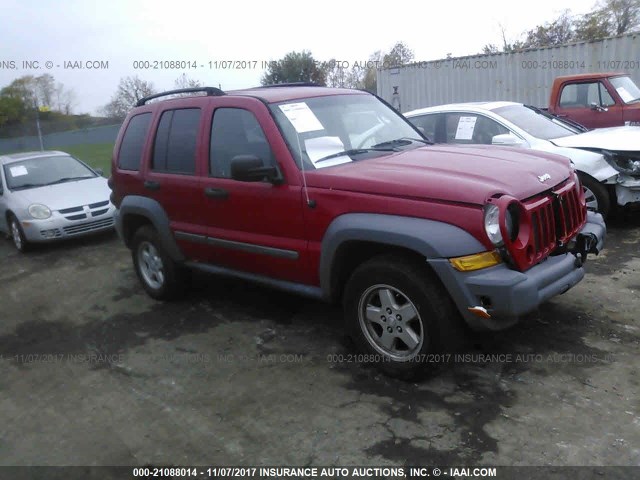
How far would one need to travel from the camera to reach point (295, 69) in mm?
24797

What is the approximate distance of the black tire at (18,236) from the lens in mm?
8688

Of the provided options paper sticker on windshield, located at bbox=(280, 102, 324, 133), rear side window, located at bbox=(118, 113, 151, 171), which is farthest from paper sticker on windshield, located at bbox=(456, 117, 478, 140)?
rear side window, located at bbox=(118, 113, 151, 171)

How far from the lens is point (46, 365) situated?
4719 mm

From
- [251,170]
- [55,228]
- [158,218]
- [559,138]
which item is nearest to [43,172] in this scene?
[55,228]

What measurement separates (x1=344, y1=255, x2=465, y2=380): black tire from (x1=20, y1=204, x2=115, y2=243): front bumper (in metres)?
5.61

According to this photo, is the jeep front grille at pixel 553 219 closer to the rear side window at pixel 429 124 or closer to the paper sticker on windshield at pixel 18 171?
the rear side window at pixel 429 124

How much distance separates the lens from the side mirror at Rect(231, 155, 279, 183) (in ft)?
13.3

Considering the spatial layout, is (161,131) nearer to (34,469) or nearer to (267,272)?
(267,272)

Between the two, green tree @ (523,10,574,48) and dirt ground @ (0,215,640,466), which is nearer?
dirt ground @ (0,215,640,466)

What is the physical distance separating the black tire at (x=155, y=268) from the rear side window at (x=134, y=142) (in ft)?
2.13

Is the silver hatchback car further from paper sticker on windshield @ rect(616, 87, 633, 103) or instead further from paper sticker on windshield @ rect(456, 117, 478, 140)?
paper sticker on windshield @ rect(616, 87, 633, 103)

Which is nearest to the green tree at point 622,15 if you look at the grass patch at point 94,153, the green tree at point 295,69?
the green tree at point 295,69

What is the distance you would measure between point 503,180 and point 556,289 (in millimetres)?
729

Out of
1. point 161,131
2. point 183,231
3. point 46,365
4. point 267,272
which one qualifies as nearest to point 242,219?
point 267,272
